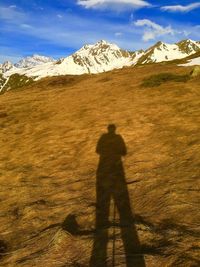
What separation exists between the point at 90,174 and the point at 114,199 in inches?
149

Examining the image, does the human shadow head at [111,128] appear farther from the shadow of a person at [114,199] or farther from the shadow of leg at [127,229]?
the shadow of leg at [127,229]

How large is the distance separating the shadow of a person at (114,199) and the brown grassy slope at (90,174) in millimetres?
245

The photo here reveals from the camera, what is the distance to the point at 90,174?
1884 centimetres

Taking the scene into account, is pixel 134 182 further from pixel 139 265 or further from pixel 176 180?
pixel 139 265

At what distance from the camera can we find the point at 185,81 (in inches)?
1534

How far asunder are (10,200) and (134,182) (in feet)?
19.7

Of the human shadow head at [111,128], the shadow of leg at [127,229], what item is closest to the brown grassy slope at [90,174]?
the shadow of leg at [127,229]

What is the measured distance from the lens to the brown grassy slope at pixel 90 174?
39.0ft

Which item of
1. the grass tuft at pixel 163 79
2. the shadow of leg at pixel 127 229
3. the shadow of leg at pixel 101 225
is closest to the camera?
the shadow of leg at pixel 127 229

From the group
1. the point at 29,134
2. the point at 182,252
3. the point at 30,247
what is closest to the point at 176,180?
the point at 182,252

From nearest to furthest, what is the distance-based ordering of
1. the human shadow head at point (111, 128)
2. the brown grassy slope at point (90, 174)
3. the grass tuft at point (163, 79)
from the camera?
the brown grassy slope at point (90, 174)
the human shadow head at point (111, 128)
the grass tuft at point (163, 79)

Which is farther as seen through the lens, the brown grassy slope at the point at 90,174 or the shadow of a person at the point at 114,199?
the brown grassy slope at the point at 90,174

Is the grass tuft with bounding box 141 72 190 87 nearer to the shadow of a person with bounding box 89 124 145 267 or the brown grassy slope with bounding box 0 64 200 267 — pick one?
the brown grassy slope with bounding box 0 64 200 267

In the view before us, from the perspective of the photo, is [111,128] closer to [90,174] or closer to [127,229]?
[90,174]
